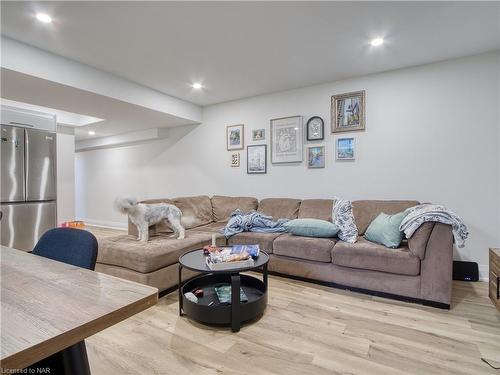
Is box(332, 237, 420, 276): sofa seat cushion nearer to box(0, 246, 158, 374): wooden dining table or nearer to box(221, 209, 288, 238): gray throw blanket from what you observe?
box(221, 209, 288, 238): gray throw blanket

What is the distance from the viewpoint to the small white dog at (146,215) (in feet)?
8.74

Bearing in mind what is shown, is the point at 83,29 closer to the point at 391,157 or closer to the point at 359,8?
the point at 359,8

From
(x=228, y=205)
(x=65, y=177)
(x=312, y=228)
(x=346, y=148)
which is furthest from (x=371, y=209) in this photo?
(x=65, y=177)

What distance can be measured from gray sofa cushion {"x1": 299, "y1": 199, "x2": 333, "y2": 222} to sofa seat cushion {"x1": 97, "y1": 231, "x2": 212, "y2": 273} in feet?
4.52

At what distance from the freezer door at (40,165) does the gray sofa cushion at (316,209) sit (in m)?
3.62

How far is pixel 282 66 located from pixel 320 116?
0.92m

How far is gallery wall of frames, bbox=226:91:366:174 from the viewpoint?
134 inches

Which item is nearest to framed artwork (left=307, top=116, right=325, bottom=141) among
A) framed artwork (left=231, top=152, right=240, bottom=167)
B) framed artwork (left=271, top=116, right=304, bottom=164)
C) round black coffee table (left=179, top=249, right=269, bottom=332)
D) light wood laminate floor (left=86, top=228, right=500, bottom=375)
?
framed artwork (left=271, top=116, right=304, bottom=164)

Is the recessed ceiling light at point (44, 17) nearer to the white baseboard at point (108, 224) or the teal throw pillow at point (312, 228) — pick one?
the teal throw pillow at point (312, 228)

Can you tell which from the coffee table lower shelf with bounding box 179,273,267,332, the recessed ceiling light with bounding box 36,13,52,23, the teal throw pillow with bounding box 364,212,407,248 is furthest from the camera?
the teal throw pillow with bounding box 364,212,407,248

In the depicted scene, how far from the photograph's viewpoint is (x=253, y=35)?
2416mm

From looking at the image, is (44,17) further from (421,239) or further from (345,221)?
(421,239)

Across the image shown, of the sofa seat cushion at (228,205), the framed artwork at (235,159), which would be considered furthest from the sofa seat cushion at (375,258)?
the framed artwork at (235,159)

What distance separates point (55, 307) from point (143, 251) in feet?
5.73
